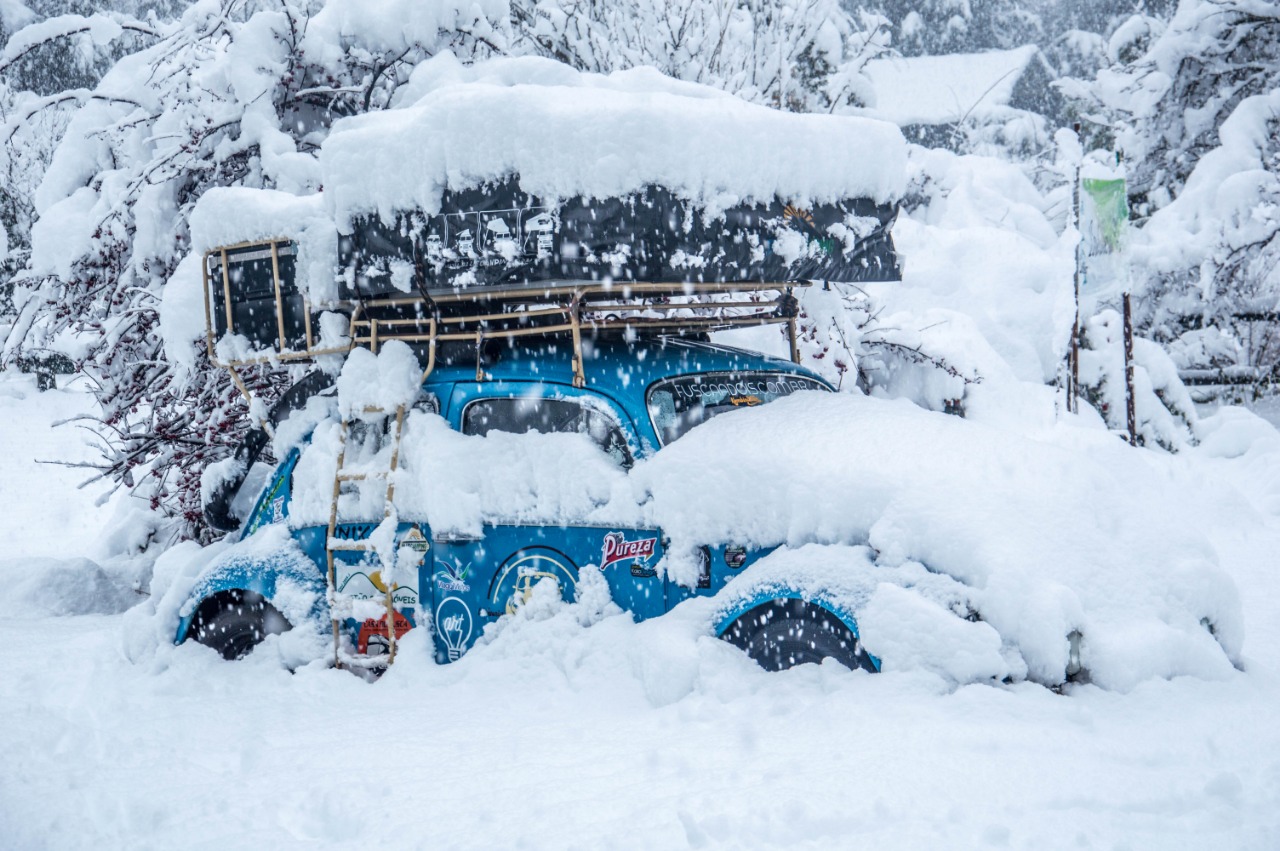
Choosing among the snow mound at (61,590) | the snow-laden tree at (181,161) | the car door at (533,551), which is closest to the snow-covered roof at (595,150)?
the car door at (533,551)

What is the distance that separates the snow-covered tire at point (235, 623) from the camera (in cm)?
467

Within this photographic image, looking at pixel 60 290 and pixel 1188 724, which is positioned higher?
pixel 60 290

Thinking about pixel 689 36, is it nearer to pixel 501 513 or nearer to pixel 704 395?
pixel 704 395

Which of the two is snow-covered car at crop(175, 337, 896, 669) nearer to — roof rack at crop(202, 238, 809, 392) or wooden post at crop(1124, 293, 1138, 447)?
roof rack at crop(202, 238, 809, 392)

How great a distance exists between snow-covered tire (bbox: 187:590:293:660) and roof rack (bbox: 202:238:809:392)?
117 centimetres

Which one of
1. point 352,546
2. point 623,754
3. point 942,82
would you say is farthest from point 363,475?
point 942,82

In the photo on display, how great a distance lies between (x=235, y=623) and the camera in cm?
472

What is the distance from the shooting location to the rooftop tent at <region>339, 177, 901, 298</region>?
3.99 metres

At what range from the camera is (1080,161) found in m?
9.29

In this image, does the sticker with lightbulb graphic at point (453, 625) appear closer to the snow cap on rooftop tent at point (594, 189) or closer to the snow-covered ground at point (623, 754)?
the snow-covered ground at point (623, 754)

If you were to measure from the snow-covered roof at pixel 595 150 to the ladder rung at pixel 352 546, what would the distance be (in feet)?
4.74

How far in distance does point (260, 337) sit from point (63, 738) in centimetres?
209

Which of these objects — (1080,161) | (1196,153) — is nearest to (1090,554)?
(1080,161)

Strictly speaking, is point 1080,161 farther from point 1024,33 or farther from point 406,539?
point 1024,33
